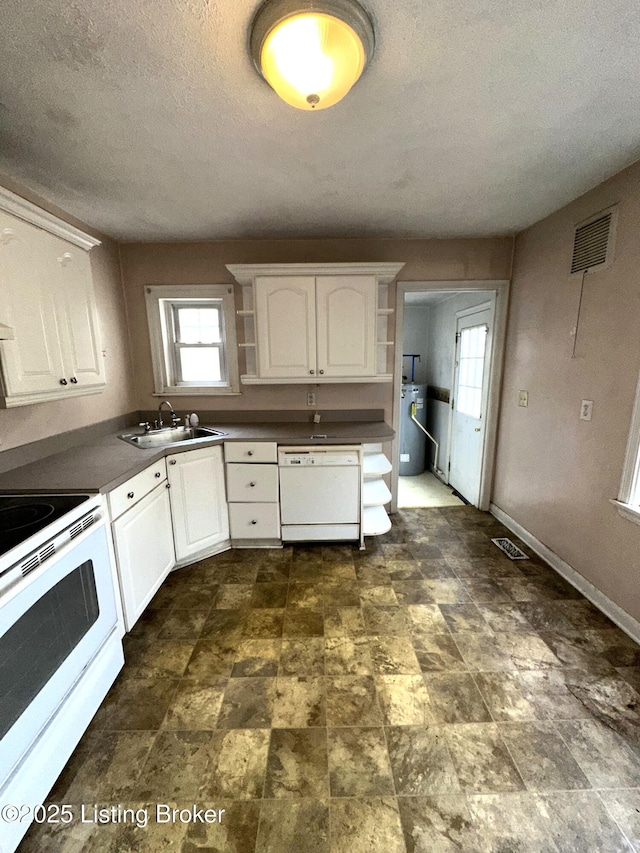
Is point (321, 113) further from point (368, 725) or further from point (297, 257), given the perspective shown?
point (368, 725)

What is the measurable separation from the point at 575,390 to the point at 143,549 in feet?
9.11

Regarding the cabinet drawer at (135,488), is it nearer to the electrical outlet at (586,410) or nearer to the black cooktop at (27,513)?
the black cooktop at (27,513)

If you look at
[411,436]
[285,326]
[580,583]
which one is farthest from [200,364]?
[580,583]

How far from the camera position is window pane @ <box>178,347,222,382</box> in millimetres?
3158

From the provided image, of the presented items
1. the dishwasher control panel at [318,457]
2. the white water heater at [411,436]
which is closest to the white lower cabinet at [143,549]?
the dishwasher control panel at [318,457]

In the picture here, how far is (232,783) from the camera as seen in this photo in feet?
4.03

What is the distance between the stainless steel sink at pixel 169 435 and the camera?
2.66m

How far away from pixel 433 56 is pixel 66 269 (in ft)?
6.13

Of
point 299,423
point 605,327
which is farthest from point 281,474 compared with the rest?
point 605,327

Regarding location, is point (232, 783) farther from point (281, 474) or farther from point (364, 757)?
point (281, 474)

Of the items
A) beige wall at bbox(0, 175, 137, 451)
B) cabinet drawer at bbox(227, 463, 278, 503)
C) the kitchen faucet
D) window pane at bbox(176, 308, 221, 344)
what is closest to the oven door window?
beige wall at bbox(0, 175, 137, 451)

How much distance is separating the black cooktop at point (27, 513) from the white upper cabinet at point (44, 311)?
418 millimetres

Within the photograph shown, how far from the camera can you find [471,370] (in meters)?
3.54

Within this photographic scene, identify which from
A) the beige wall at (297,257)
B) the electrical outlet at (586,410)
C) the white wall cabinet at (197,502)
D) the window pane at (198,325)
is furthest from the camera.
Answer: the window pane at (198,325)
